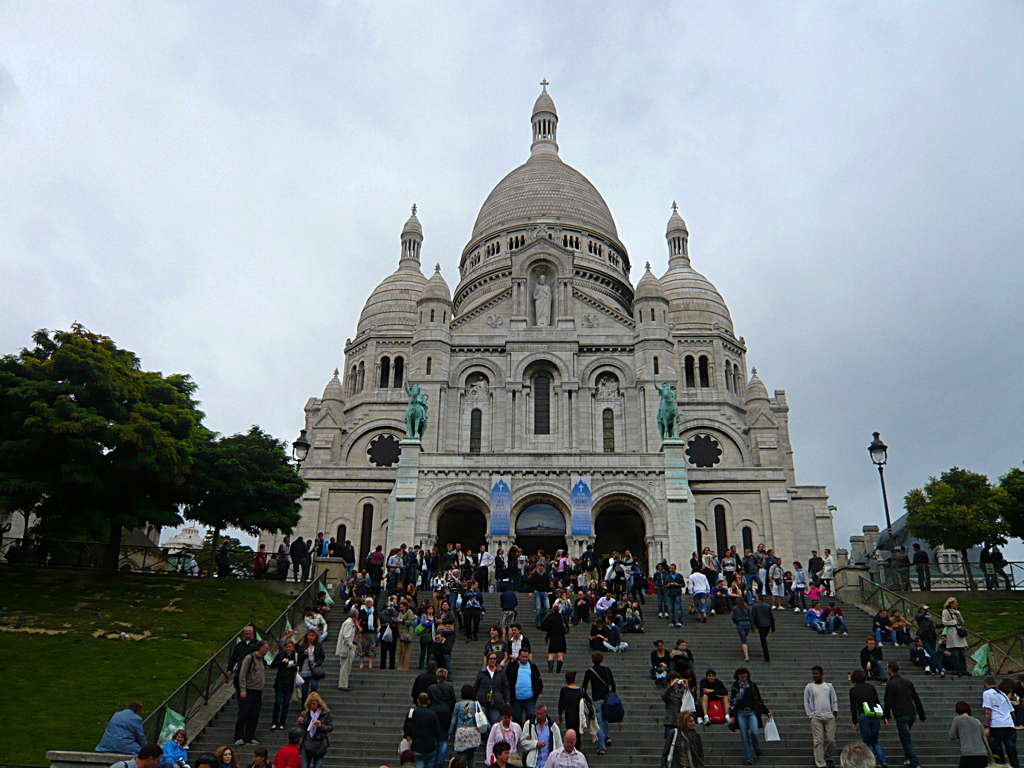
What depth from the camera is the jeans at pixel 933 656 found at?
18781 mm

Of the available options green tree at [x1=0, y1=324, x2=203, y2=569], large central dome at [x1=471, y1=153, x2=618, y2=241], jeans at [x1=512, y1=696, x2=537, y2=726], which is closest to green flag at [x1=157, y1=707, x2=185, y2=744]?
jeans at [x1=512, y1=696, x2=537, y2=726]

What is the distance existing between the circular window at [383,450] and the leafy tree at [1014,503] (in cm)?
3008

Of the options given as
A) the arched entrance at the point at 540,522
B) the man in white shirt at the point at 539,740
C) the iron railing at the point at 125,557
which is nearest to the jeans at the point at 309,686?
the man in white shirt at the point at 539,740

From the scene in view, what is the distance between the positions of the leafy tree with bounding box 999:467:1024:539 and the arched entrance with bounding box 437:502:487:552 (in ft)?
71.9

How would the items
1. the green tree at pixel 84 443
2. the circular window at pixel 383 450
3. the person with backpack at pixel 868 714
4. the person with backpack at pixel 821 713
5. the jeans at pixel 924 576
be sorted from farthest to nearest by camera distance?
the circular window at pixel 383 450
the jeans at pixel 924 576
the green tree at pixel 84 443
the person with backpack at pixel 821 713
the person with backpack at pixel 868 714

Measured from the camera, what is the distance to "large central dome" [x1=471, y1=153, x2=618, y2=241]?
200 feet

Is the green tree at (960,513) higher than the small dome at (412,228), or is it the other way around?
the small dome at (412,228)

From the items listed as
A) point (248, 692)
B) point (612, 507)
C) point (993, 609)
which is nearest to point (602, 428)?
point (612, 507)

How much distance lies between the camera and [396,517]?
118 ft

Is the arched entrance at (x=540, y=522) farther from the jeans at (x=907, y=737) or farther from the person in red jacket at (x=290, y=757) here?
the person in red jacket at (x=290, y=757)

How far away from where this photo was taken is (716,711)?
14.1m

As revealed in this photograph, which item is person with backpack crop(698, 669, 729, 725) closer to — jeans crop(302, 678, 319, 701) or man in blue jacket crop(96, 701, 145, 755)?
jeans crop(302, 678, 319, 701)

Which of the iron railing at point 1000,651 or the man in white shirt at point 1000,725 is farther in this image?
the iron railing at point 1000,651

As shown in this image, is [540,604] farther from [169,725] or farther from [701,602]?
[169,725]
